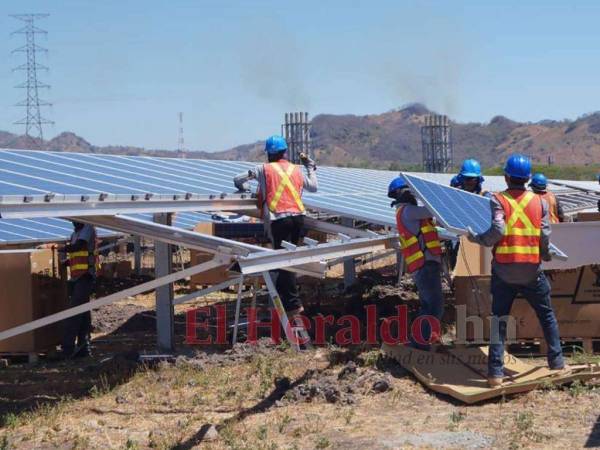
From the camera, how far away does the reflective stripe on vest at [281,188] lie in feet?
33.9

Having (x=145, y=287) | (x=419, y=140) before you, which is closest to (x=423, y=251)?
(x=145, y=287)

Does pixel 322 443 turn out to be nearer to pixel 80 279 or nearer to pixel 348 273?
pixel 80 279

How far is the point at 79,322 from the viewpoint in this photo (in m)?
Answer: 11.2

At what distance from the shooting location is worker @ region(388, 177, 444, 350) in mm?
9352

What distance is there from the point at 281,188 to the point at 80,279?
2.67 meters

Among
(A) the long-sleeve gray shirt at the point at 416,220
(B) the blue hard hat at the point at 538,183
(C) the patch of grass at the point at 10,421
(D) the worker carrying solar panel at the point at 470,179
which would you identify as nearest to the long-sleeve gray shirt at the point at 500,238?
(A) the long-sleeve gray shirt at the point at 416,220

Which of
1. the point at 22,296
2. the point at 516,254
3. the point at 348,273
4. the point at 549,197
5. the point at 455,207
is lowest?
the point at 348,273

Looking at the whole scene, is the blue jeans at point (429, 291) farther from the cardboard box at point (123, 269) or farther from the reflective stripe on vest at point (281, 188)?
the cardboard box at point (123, 269)

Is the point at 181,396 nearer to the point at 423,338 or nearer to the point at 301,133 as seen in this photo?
the point at 423,338

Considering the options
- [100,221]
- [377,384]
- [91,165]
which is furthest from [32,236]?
[377,384]

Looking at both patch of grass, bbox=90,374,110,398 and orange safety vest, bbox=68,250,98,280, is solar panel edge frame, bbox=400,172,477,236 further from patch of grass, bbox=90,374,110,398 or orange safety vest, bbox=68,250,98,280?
orange safety vest, bbox=68,250,98,280

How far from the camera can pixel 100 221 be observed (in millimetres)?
8328

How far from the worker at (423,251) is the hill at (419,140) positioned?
107m

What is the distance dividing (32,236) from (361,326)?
5188 mm
